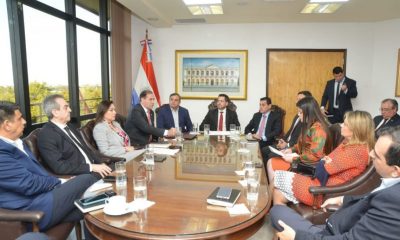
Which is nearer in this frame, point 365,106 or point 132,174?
point 132,174

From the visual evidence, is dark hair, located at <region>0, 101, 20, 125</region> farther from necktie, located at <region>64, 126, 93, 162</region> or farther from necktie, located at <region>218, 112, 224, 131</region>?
necktie, located at <region>218, 112, 224, 131</region>

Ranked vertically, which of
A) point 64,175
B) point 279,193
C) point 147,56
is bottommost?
point 279,193

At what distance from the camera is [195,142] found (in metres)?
3.02

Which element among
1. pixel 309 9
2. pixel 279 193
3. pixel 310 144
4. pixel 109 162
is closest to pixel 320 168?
pixel 279 193

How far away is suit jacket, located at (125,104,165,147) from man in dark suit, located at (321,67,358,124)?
3.28 meters

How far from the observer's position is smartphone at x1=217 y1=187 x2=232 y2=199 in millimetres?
1478

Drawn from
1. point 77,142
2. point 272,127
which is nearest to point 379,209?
point 77,142

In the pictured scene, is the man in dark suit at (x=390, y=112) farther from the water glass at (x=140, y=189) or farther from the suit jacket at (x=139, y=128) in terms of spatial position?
the water glass at (x=140, y=189)

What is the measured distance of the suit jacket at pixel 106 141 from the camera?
2803mm

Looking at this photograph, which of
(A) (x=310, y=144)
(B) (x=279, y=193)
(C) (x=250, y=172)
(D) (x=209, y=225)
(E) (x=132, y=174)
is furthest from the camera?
(A) (x=310, y=144)

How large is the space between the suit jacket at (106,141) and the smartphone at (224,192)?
1559 mm

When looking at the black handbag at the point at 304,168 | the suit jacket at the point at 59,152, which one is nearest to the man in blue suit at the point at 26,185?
the suit jacket at the point at 59,152

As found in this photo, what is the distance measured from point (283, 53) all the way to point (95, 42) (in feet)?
11.6

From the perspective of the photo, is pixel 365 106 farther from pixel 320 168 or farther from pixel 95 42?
pixel 95 42
